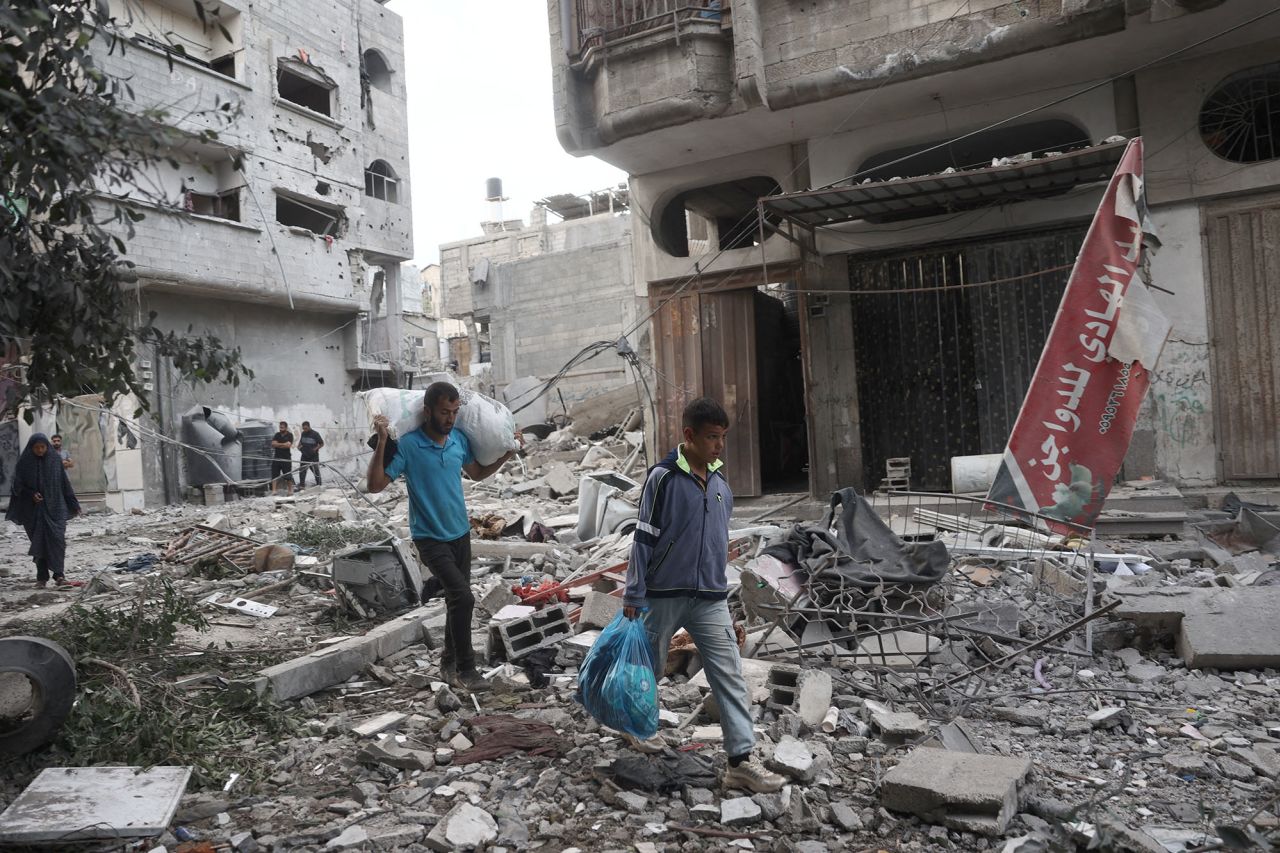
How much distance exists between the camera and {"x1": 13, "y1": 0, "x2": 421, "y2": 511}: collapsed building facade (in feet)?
62.2

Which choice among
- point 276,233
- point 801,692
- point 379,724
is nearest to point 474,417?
point 379,724

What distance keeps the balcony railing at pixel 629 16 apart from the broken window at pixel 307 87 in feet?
49.8

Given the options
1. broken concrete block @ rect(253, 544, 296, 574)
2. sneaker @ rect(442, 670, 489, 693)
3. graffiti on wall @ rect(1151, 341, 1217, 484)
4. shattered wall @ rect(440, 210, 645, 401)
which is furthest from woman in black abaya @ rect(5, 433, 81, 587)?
shattered wall @ rect(440, 210, 645, 401)

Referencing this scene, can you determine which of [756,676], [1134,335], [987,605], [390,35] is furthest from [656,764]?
[390,35]

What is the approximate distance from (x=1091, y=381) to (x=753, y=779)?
4.93 metres

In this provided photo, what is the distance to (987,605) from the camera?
5586 millimetres

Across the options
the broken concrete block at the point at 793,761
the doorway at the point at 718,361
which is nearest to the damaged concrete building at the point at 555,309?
the doorway at the point at 718,361

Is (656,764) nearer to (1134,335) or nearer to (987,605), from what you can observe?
(987,605)

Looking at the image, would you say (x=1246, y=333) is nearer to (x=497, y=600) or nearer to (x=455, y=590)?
(x=497, y=600)

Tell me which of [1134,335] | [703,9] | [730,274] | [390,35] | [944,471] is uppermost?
[390,35]

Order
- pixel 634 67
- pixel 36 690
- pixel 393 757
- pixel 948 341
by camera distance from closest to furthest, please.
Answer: pixel 36 690 → pixel 393 757 → pixel 634 67 → pixel 948 341

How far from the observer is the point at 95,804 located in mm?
3316

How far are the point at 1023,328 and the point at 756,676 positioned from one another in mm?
7081

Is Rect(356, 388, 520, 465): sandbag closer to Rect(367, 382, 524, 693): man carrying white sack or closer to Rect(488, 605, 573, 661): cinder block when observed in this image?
Rect(367, 382, 524, 693): man carrying white sack
